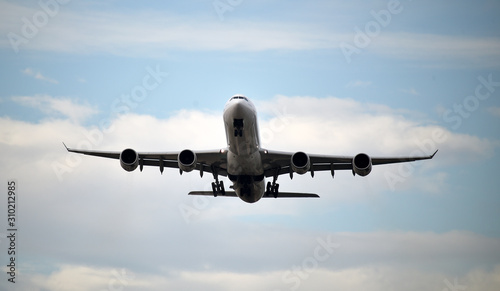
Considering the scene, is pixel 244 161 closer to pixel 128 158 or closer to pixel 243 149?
pixel 243 149

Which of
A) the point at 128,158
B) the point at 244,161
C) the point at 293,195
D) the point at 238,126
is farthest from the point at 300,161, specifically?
the point at 128,158

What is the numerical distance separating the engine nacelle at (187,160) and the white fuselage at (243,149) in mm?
2286

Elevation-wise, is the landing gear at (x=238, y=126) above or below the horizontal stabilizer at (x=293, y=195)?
above

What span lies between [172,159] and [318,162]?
30.8 ft

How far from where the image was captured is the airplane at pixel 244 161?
48625 millimetres

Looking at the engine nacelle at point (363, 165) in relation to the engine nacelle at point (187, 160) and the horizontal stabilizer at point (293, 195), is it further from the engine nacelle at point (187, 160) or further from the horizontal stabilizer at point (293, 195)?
the engine nacelle at point (187, 160)

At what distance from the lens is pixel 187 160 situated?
49938mm

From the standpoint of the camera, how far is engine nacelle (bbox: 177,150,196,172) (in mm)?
49875

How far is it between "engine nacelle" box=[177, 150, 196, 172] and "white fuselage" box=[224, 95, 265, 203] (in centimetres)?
229

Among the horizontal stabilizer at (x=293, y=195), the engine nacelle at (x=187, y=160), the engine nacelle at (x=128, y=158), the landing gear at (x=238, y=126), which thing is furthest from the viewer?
the horizontal stabilizer at (x=293, y=195)

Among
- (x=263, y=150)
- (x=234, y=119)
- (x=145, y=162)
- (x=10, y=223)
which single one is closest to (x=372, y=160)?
(x=263, y=150)

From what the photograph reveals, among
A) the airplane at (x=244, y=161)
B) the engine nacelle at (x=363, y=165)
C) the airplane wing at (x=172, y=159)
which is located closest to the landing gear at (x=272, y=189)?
the airplane at (x=244, y=161)

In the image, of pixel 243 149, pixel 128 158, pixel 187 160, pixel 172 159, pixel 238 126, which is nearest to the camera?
pixel 238 126

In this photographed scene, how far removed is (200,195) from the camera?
56.3 meters
